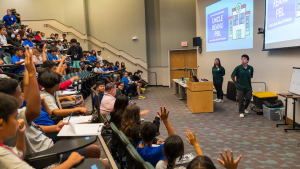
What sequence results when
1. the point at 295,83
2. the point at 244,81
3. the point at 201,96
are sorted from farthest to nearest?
the point at 201,96 < the point at 244,81 < the point at 295,83

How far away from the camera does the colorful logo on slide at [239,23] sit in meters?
7.03

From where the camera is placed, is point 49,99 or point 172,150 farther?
point 49,99

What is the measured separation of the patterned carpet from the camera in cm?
334

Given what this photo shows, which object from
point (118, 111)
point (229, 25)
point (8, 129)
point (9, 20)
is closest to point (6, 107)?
point (8, 129)

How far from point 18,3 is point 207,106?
41.2 feet

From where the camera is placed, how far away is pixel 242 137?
4.30m

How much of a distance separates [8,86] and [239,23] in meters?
7.25

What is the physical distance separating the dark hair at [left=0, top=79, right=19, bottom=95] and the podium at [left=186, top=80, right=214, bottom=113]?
16.6ft

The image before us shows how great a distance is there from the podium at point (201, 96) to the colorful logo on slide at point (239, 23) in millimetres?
2348

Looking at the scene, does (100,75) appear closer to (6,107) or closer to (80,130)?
(80,130)

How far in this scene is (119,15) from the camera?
13.2 meters

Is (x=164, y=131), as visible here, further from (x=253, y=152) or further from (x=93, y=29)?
(x=93, y=29)

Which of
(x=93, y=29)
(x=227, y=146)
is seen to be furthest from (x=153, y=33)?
(x=227, y=146)

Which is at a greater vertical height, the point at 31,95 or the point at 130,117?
the point at 31,95
